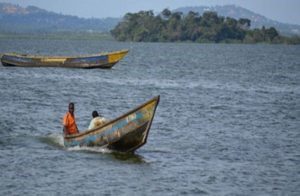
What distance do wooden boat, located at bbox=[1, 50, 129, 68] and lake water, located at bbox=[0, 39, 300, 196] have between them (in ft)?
28.6

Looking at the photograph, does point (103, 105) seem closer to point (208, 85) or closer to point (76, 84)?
point (76, 84)

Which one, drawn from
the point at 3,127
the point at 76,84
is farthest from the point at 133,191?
the point at 76,84

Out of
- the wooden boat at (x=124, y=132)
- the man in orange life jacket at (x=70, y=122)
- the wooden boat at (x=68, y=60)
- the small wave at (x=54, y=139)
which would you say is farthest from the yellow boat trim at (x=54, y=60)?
the wooden boat at (x=124, y=132)

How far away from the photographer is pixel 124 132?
24.2 m

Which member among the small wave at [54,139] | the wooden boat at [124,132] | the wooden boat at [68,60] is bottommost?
the wooden boat at [68,60]

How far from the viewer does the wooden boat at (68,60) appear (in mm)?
62319

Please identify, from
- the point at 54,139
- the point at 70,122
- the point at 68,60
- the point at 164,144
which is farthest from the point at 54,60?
the point at 70,122

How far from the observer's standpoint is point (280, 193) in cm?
2073

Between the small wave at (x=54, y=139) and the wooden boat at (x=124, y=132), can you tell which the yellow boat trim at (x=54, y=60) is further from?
the wooden boat at (x=124, y=132)

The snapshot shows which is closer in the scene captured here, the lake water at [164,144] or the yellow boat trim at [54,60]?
the lake water at [164,144]

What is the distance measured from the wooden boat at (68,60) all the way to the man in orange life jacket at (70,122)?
36379mm

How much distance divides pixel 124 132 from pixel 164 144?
3659 mm

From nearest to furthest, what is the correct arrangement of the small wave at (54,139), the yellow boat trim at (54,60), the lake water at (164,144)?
the lake water at (164,144)
the small wave at (54,139)
the yellow boat trim at (54,60)

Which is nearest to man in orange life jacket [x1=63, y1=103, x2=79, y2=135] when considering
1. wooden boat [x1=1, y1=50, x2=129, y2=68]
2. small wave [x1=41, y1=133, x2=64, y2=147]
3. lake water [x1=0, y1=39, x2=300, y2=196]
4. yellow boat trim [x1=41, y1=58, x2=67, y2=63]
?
lake water [x1=0, y1=39, x2=300, y2=196]
